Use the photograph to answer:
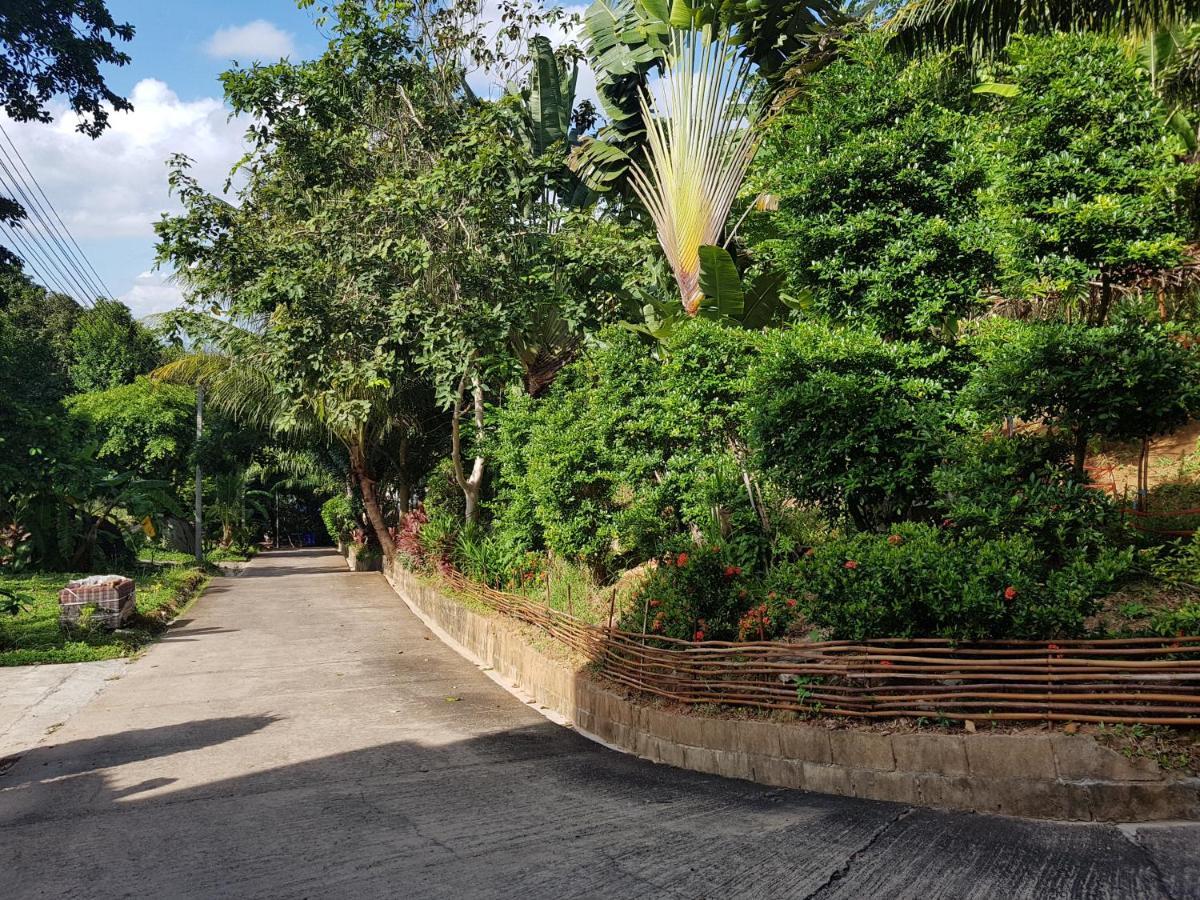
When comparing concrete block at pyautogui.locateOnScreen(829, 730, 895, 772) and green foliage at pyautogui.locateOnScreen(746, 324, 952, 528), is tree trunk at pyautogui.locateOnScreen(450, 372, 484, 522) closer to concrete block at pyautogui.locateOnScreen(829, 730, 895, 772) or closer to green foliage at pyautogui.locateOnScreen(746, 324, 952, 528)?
green foliage at pyautogui.locateOnScreen(746, 324, 952, 528)

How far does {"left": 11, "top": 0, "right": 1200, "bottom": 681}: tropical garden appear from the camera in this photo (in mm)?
6543

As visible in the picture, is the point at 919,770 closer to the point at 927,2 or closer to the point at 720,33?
the point at 927,2

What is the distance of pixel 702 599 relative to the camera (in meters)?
8.27

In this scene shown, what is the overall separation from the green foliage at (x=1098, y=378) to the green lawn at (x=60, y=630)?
42.2 feet

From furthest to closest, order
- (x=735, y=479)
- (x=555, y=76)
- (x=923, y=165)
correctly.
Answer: (x=555, y=76) < (x=735, y=479) < (x=923, y=165)

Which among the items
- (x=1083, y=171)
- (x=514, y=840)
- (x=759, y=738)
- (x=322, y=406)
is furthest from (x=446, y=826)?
(x=322, y=406)

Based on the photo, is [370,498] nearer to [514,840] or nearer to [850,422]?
[850,422]

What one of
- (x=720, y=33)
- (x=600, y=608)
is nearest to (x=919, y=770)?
(x=600, y=608)

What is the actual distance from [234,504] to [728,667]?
3437 centimetres

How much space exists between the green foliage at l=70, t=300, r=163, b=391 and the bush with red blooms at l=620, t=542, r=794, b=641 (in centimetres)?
3895

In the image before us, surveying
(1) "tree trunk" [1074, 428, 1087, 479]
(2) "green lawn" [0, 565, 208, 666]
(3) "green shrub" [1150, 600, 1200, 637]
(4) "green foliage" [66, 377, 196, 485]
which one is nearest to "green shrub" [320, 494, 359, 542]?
(4) "green foliage" [66, 377, 196, 485]

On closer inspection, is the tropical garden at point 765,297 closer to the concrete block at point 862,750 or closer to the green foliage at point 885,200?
the green foliage at point 885,200

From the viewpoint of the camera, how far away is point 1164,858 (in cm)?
445

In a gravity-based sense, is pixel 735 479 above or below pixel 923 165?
below
